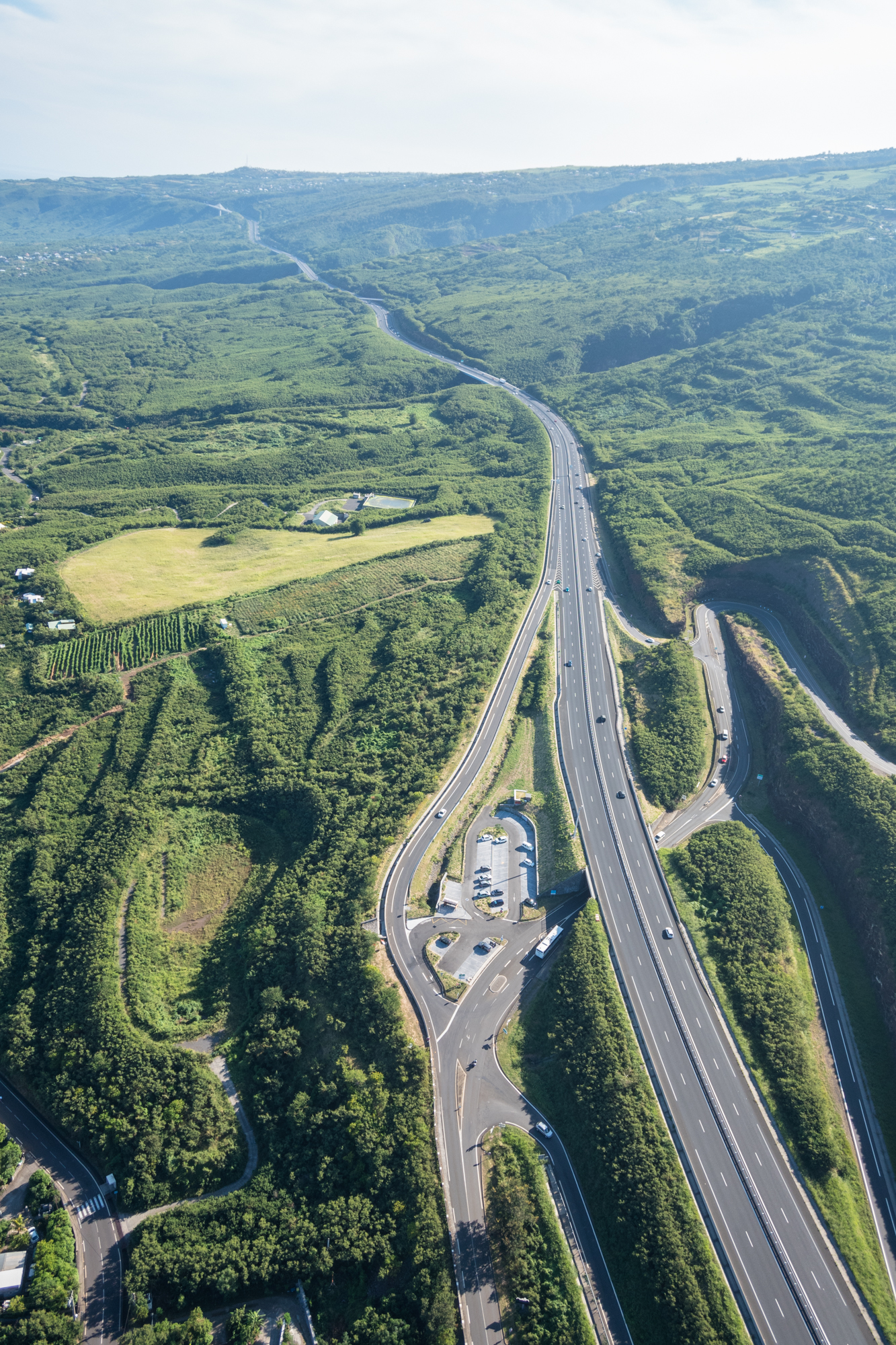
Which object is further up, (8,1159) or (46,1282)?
(8,1159)

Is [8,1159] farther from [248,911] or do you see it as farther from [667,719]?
[667,719]

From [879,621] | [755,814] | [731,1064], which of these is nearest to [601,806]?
[755,814]

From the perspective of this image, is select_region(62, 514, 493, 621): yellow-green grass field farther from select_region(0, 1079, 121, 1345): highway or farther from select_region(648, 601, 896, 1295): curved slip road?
select_region(0, 1079, 121, 1345): highway

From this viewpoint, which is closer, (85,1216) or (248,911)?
(85,1216)

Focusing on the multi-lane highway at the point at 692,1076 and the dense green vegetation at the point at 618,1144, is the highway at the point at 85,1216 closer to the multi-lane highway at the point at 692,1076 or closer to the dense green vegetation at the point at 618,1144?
the multi-lane highway at the point at 692,1076

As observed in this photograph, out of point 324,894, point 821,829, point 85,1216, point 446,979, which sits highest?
point 821,829

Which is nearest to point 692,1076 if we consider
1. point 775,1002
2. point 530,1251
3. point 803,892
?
point 775,1002

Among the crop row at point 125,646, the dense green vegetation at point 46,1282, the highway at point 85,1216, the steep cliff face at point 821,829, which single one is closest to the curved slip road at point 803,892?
the steep cliff face at point 821,829
